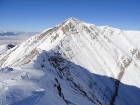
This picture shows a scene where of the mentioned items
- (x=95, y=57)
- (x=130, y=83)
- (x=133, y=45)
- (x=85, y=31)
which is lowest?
(x=130, y=83)

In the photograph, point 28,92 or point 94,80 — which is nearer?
point 28,92

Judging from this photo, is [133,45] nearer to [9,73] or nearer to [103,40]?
[103,40]

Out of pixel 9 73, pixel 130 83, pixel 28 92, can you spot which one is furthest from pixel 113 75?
pixel 28 92

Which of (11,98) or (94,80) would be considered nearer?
(11,98)

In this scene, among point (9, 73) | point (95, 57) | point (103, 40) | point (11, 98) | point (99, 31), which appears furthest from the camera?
point (99, 31)

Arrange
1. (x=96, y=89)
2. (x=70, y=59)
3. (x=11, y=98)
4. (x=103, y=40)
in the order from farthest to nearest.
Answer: (x=103, y=40) → (x=70, y=59) → (x=96, y=89) → (x=11, y=98)

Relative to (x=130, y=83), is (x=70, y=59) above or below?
above

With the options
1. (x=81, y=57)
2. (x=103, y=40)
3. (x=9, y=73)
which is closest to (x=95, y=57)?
(x=81, y=57)

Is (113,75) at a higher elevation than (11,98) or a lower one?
lower

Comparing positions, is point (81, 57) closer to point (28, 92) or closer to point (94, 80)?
point (94, 80)

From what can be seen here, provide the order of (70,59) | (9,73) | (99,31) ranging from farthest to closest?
(99,31), (70,59), (9,73)
